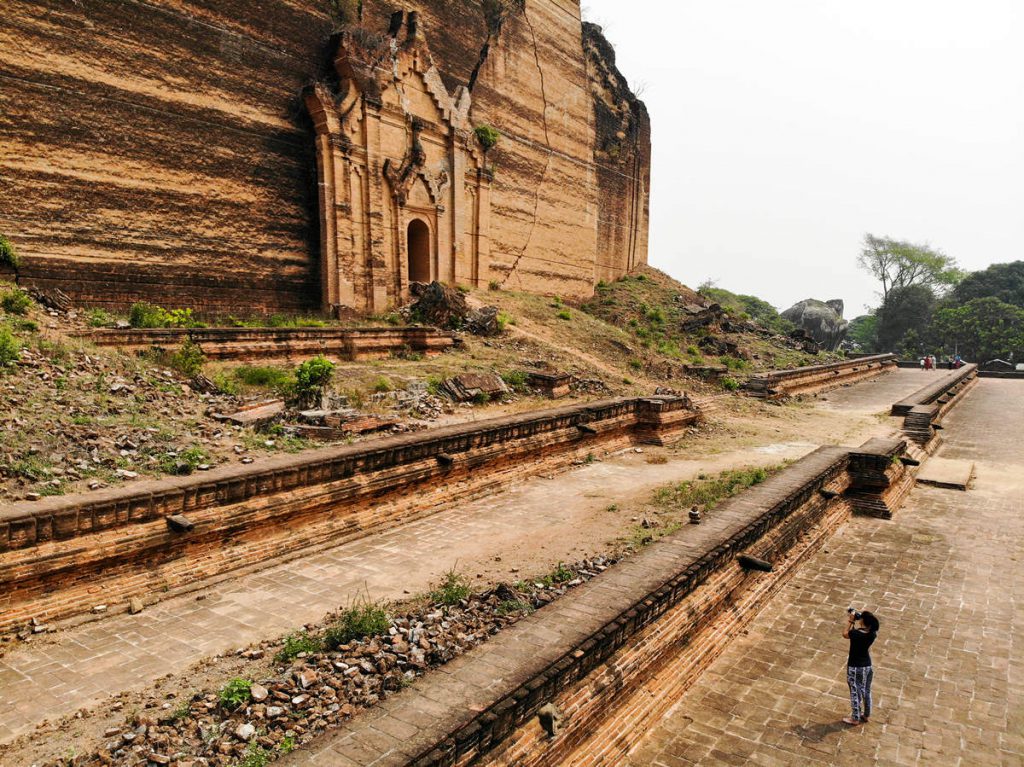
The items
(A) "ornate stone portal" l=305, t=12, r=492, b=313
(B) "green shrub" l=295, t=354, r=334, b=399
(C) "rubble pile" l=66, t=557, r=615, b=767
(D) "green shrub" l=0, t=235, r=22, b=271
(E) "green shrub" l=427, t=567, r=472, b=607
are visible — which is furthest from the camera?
(A) "ornate stone portal" l=305, t=12, r=492, b=313

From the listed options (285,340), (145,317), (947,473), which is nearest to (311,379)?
(285,340)

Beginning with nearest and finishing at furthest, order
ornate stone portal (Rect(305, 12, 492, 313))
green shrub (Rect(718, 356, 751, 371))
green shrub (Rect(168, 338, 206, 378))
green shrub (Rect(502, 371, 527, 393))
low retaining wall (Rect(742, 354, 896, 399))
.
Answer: green shrub (Rect(168, 338, 206, 378))
green shrub (Rect(502, 371, 527, 393))
ornate stone portal (Rect(305, 12, 492, 313))
low retaining wall (Rect(742, 354, 896, 399))
green shrub (Rect(718, 356, 751, 371))

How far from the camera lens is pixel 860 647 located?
3.95 metres

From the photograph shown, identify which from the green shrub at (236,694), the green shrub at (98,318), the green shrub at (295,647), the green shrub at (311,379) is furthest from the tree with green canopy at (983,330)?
the green shrub at (236,694)

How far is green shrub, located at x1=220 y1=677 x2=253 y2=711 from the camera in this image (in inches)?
130

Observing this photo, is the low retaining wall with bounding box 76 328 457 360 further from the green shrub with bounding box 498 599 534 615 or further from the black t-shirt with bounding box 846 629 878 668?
the black t-shirt with bounding box 846 629 878 668

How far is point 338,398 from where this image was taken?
9195 millimetres

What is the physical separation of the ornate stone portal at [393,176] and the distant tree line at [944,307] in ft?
115

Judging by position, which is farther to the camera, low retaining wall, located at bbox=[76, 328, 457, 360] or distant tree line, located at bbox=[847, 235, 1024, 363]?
distant tree line, located at bbox=[847, 235, 1024, 363]

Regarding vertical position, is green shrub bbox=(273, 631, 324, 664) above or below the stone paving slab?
above

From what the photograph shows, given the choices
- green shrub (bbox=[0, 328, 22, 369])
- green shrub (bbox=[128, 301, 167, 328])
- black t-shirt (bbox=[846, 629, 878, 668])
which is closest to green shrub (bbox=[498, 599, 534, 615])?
black t-shirt (bbox=[846, 629, 878, 668])

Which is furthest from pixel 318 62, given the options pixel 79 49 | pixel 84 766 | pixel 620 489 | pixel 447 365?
pixel 84 766

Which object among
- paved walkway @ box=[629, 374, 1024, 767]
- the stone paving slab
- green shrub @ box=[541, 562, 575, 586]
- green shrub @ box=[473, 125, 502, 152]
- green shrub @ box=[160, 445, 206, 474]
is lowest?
paved walkway @ box=[629, 374, 1024, 767]

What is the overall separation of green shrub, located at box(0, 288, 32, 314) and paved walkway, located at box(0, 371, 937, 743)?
7.71m
